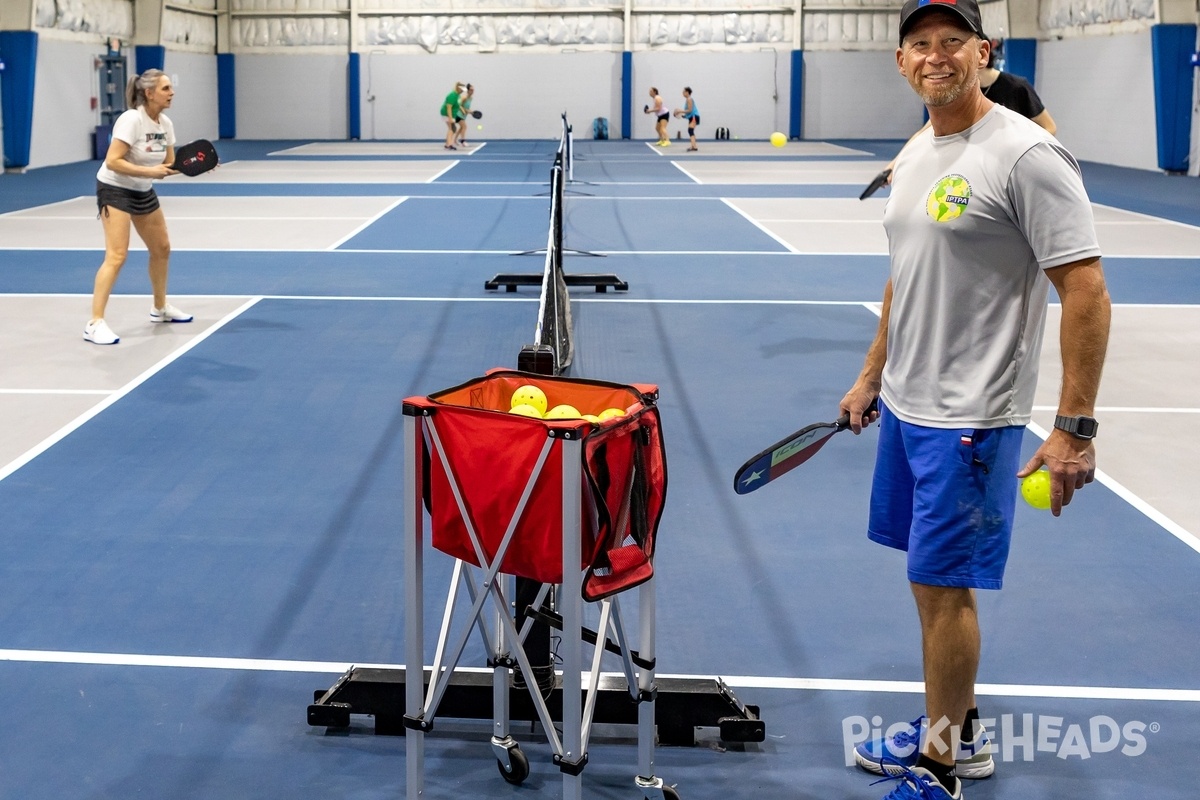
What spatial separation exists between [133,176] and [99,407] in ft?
7.16

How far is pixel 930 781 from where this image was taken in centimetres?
340

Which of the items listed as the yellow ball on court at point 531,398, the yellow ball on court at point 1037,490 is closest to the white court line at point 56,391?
the yellow ball on court at point 531,398

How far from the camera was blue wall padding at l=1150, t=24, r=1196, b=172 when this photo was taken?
25859 millimetres

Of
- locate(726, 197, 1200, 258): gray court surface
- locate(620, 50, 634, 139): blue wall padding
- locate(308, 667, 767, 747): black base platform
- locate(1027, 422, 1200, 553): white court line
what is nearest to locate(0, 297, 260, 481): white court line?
locate(308, 667, 767, 747): black base platform

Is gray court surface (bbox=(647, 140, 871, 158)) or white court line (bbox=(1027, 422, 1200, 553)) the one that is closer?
white court line (bbox=(1027, 422, 1200, 553))

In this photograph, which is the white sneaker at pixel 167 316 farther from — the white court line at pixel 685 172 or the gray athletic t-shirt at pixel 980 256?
the white court line at pixel 685 172

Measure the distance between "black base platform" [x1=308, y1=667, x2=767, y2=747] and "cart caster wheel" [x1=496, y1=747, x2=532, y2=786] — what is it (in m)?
0.28

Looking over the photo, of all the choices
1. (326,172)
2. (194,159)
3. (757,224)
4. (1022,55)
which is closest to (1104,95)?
(1022,55)

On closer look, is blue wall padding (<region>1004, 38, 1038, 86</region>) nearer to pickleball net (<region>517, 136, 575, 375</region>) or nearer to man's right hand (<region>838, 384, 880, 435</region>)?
pickleball net (<region>517, 136, 575, 375</region>)

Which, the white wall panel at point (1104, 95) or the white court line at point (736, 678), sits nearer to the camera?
the white court line at point (736, 678)

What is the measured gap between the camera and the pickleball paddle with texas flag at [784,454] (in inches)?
148

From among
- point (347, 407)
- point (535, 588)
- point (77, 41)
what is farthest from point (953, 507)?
point (77, 41)

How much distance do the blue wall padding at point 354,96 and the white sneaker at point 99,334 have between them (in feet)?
108

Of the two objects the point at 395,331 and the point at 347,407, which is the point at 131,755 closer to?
the point at 347,407
